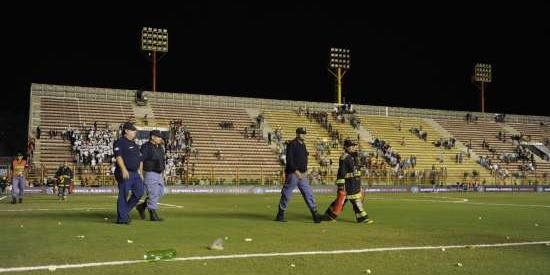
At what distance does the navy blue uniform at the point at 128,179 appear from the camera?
39.3 ft

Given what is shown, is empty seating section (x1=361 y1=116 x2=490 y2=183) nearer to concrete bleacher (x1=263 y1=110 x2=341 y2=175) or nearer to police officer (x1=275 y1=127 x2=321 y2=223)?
concrete bleacher (x1=263 y1=110 x2=341 y2=175)

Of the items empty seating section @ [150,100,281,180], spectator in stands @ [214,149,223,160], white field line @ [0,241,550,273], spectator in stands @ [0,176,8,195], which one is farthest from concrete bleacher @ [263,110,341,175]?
white field line @ [0,241,550,273]

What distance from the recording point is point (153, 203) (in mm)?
12906

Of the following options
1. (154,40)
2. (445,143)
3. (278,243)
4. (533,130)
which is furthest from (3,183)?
(533,130)

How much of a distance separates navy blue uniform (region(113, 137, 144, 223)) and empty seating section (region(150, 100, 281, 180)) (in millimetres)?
25362

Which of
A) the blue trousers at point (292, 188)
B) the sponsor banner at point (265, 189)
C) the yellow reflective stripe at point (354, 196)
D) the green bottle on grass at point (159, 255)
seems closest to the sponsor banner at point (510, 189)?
the sponsor banner at point (265, 189)

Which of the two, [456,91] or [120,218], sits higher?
[456,91]

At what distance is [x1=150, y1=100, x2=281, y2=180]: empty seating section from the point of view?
130 ft

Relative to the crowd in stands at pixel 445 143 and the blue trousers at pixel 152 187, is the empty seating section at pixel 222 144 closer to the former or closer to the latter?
the crowd in stands at pixel 445 143

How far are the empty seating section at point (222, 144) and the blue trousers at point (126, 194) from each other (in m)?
25.3

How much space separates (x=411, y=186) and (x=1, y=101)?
45.3 m

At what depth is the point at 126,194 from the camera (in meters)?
12.1

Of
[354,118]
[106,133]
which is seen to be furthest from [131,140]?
[354,118]

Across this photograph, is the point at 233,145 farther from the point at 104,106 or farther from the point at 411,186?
the point at 411,186
